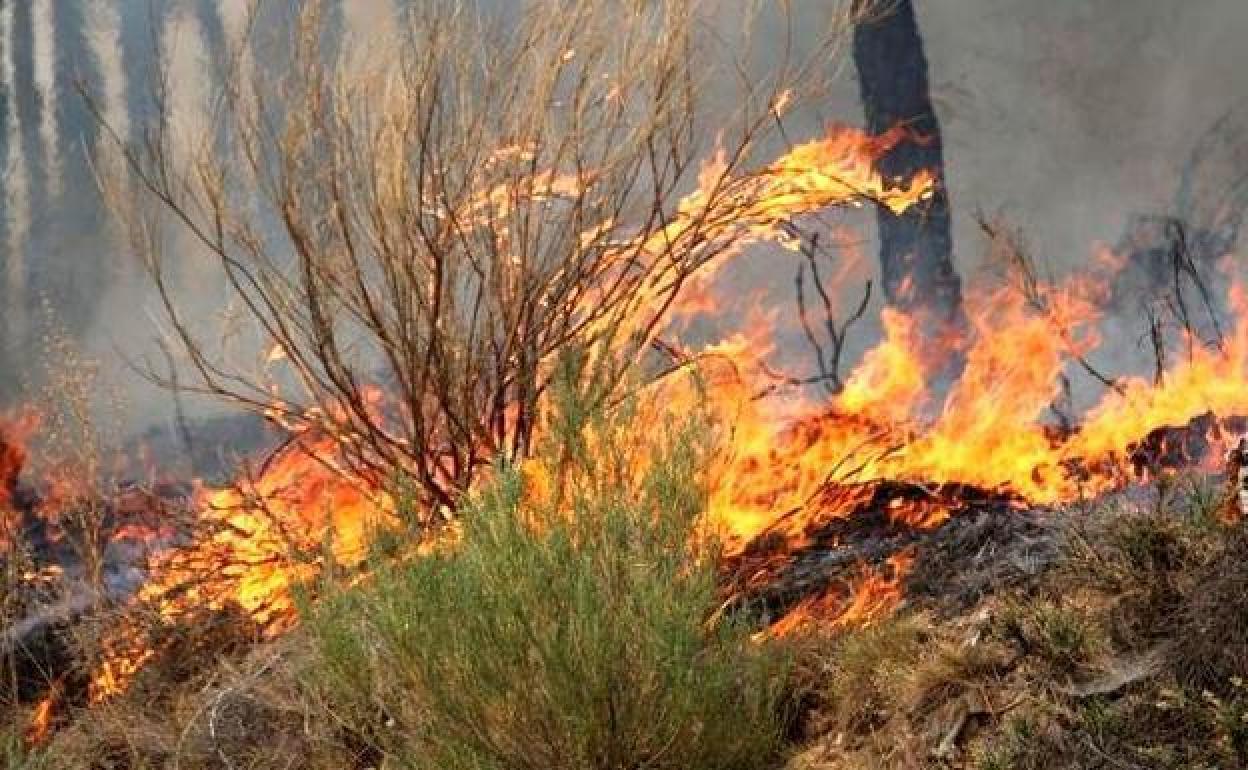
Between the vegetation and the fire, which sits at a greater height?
the fire

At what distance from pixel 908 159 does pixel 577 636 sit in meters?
8.93

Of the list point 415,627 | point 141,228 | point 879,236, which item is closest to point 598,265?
point 141,228

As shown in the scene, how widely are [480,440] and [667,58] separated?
191 cm

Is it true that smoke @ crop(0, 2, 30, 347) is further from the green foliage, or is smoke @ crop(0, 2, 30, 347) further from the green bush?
the green bush

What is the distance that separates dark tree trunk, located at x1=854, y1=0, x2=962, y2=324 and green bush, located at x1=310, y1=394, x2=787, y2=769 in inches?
293

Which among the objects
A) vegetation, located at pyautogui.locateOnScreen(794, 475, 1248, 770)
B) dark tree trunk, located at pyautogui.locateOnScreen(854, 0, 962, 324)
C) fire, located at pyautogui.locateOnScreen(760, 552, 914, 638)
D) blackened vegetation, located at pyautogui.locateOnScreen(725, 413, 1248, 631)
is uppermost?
dark tree trunk, located at pyautogui.locateOnScreen(854, 0, 962, 324)

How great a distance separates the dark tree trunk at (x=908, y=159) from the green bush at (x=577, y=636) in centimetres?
743

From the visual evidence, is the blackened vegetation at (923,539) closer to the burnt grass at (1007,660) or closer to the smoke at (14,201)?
the burnt grass at (1007,660)

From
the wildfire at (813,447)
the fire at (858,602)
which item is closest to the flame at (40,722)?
the wildfire at (813,447)

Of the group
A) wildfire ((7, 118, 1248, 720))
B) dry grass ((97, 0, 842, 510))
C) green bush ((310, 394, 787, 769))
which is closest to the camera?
green bush ((310, 394, 787, 769))

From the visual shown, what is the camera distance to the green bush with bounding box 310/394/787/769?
3.92m

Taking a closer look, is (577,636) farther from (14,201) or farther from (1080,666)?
(14,201)

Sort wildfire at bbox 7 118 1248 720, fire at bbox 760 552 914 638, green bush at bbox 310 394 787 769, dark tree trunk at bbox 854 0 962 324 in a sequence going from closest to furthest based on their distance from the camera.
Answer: green bush at bbox 310 394 787 769, fire at bbox 760 552 914 638, wildfire at bbox 7 118 1248 720, dark tree trunk at bbox 854 0 962 324

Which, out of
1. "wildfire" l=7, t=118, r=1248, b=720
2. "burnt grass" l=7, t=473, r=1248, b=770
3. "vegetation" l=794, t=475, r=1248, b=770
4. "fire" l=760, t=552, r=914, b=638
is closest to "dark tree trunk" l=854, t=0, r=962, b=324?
"wildfire" l=7, t=118, r=1248, b=720
